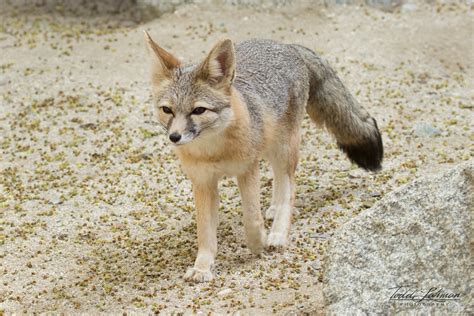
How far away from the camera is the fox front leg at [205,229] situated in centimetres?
478

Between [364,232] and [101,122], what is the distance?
4.10 meters

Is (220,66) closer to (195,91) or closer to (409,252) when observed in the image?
(195,91)

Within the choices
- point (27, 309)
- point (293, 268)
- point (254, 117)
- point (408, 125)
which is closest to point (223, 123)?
point (254, 117)

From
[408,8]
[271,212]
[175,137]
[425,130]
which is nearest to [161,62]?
[175,137]

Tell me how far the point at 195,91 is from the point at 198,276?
1.10m

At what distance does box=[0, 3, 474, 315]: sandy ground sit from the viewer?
475 cm

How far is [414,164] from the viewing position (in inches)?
244

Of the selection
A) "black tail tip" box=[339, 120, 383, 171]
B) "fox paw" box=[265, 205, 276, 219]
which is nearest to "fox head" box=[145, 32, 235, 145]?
"fox paw" box=[265, 205, 276, 219]

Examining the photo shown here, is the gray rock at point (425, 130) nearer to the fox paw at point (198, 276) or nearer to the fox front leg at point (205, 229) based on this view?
the fox front leg at point (205, 229)

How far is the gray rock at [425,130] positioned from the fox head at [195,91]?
272cm

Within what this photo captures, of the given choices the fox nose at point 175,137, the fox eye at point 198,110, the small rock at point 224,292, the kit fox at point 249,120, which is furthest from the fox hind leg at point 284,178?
the fox nose at point 175,137

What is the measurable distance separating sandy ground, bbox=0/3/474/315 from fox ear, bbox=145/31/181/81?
120cm

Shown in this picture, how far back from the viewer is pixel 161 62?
4617mm

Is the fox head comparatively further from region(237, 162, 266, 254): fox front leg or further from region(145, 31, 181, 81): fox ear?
region(237, 162, 266, 254): fox front leg
